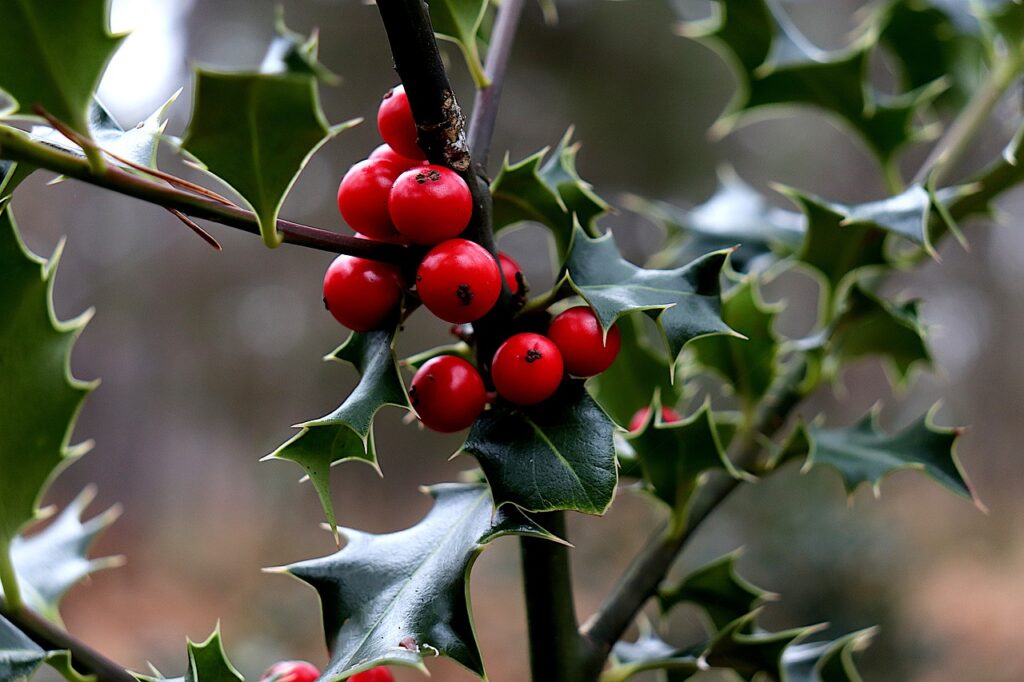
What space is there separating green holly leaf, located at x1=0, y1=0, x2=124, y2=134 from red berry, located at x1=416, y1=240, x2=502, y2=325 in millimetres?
175

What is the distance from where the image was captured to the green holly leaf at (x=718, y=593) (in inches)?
28.9

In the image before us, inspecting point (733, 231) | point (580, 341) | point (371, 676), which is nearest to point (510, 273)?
point (580, 341)

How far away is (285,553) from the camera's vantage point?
19.9 feet

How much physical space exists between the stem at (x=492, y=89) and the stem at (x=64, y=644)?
1.30 feet

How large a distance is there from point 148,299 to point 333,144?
212 centimetres

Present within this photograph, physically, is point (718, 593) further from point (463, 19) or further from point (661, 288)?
point (463, 19)

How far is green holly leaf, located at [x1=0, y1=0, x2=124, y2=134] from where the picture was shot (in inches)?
15.0

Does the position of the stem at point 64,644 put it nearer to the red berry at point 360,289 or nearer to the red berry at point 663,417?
the red berry at point 360,289

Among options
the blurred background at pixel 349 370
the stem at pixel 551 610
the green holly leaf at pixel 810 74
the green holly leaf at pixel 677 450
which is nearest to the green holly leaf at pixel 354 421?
the stem at pixel 551 610

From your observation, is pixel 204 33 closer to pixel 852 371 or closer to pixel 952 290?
pixel 852 371

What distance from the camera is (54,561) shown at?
0.71 metres

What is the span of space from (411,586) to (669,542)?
28cm

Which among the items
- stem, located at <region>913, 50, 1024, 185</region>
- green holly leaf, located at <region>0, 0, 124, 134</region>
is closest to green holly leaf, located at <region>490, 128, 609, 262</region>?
green holly leaf, located at <region>0, 0, 124, 134</region>

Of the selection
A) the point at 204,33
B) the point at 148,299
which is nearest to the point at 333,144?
the point at 204,33
